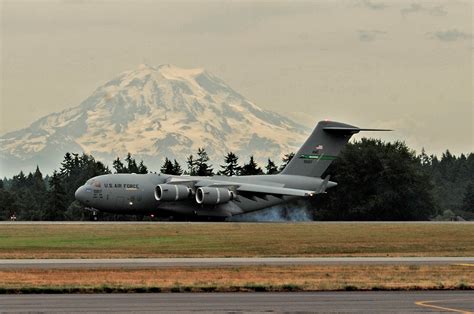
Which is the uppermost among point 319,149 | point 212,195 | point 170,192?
point 319,149

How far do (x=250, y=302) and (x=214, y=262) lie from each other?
12945 millimetres

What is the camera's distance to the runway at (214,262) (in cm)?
3566

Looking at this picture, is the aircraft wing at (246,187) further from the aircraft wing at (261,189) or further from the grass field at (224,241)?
the grass field at (224,241)

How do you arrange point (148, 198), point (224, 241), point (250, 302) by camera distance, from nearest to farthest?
point (250, 302) < point (224, 241) < point (148, 198)

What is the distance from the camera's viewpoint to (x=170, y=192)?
248ft

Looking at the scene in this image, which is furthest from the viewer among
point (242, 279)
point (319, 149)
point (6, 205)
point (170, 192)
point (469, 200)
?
point (6, 205)

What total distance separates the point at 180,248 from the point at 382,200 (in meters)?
50.9

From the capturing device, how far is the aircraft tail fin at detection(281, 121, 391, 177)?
8425 cm

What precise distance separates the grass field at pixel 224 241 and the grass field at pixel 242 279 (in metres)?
8.50

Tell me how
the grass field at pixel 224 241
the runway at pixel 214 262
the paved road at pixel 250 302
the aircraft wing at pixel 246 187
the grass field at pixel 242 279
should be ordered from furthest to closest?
the aircraft wing at pixel 246 187, the grass field at pixel 224 241, the runway at pixel 214 262, the grass field at pixel 242 279, the paved road at pixel 250 302

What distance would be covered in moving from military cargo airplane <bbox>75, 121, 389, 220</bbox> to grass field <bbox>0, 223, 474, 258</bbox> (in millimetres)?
7341

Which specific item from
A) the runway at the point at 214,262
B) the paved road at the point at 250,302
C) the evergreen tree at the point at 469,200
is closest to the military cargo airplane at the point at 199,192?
the runway at the point at 214,262

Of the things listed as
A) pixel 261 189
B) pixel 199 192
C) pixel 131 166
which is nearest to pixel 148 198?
pixel 199 192

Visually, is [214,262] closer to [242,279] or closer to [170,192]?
[242,279]
